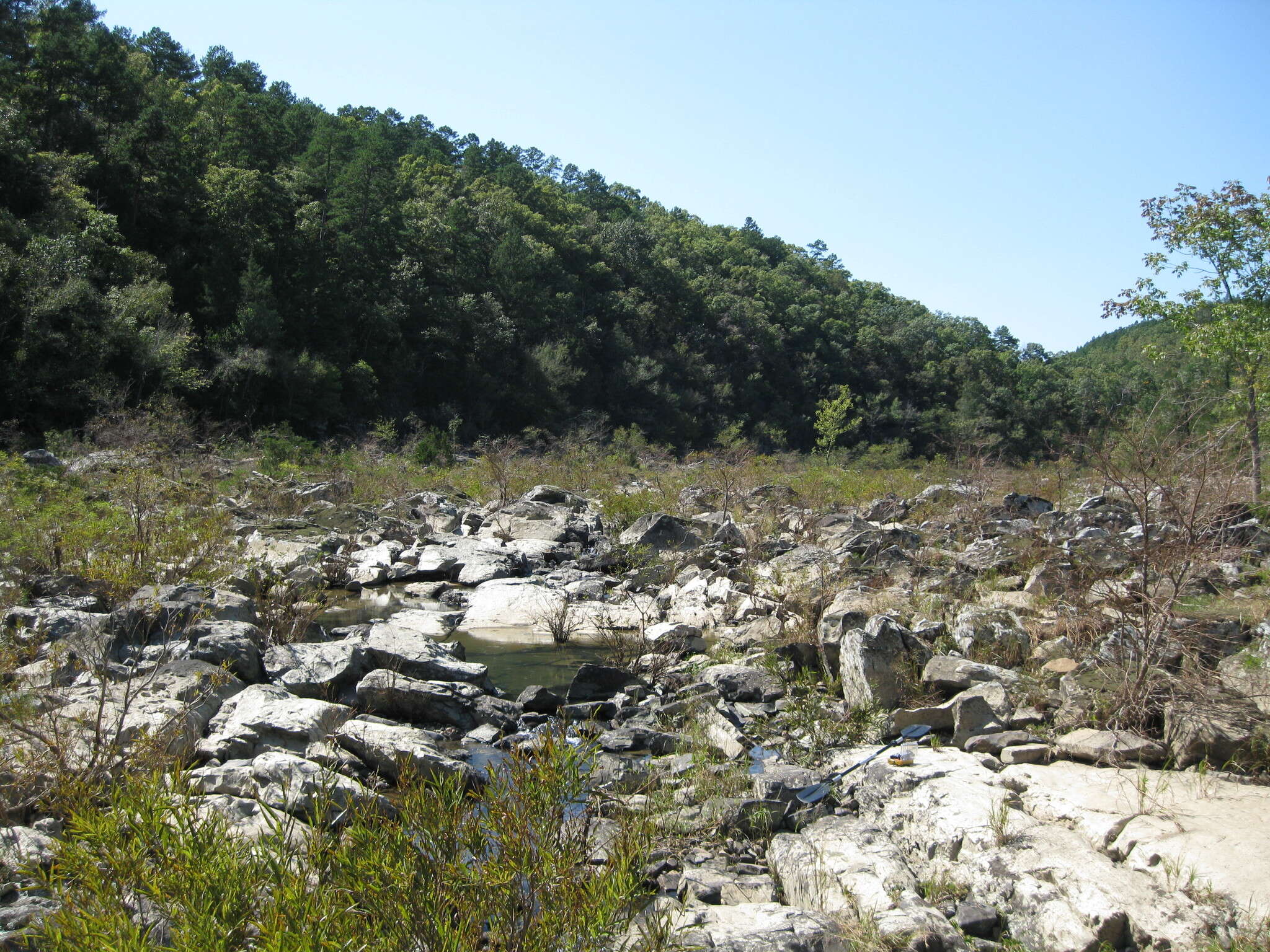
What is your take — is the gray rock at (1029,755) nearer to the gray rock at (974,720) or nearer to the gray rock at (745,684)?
the gray rock at (974,720)

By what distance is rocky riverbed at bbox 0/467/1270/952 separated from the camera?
3664 mm

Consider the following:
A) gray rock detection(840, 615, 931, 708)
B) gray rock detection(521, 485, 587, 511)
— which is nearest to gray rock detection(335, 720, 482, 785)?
gray rock detection(840, 615, 931, 708)

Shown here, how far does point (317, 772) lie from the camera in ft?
14.8

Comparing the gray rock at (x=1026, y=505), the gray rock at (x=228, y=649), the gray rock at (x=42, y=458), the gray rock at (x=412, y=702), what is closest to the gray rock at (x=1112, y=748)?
the gray rock at (x=412, y=702)

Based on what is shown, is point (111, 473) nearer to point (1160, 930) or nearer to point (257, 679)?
point (257, 679)

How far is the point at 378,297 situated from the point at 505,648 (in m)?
32.0

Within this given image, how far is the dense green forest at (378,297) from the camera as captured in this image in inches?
963

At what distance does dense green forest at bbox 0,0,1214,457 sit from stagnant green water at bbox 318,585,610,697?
45.1 ft

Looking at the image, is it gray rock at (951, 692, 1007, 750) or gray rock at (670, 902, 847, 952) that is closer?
gray rock at (670, 902, 847, 952)

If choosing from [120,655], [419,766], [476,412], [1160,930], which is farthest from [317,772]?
[476,412]

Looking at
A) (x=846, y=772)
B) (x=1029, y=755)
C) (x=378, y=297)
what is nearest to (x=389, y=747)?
(x=846, y=772)

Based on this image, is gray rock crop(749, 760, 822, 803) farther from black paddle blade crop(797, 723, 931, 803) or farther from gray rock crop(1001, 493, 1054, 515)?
gray rock crop(1001, 493, 1054, 515)

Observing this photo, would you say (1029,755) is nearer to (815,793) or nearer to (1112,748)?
(1112,748)

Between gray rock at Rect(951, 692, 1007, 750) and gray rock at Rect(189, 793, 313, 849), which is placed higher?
gray rock at Rect(951, 692, 1007, 750)
